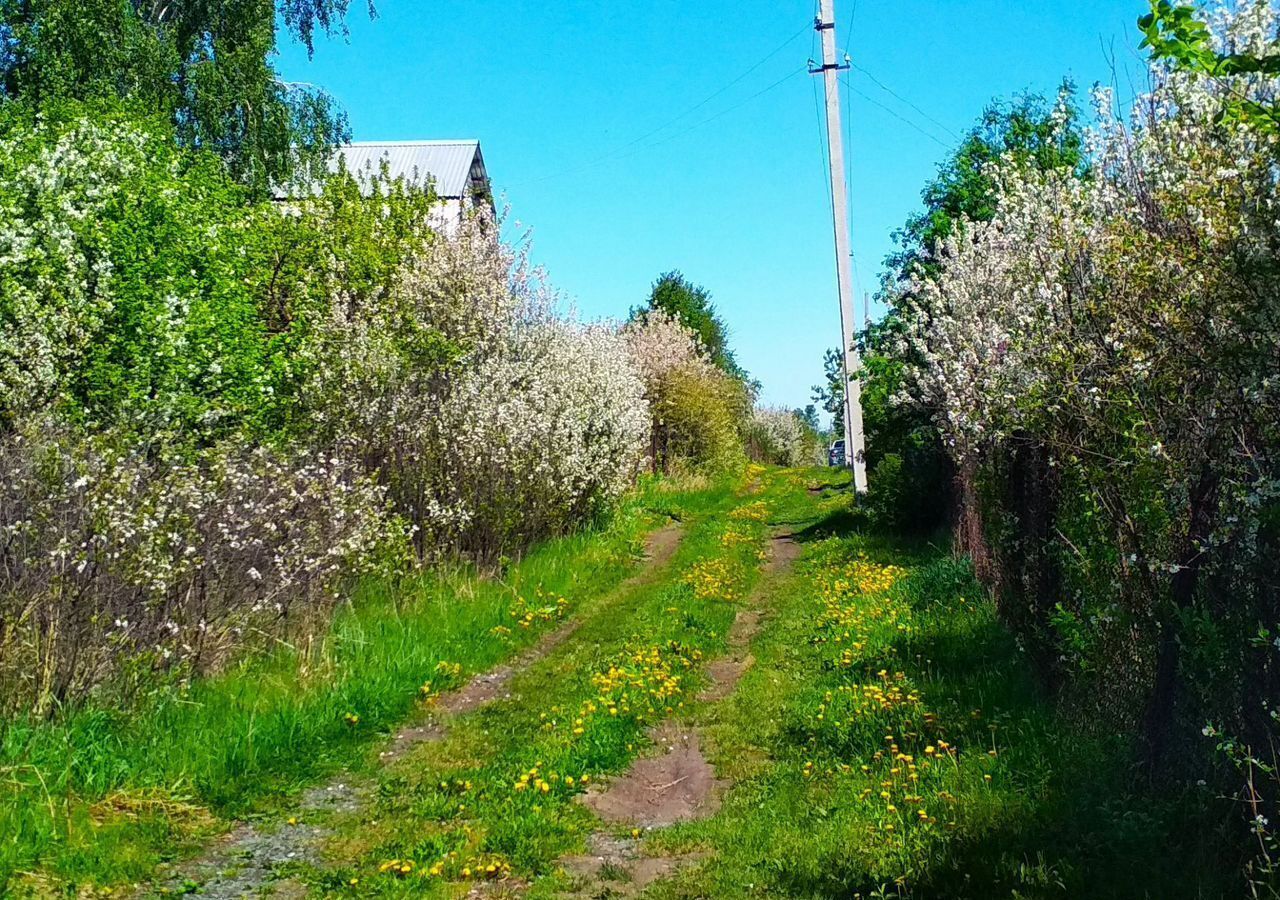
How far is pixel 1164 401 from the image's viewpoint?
4875mm

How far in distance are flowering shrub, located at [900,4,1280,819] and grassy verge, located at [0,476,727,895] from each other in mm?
4862

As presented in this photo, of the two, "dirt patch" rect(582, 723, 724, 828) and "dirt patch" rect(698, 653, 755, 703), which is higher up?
"dirt patch" rect(698, 653, 755, 703)

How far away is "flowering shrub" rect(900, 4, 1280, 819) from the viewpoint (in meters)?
4.01

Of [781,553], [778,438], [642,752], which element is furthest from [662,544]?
[778,438]

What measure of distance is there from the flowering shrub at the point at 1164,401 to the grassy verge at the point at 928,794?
0.40 m

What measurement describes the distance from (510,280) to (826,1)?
9.55 meters

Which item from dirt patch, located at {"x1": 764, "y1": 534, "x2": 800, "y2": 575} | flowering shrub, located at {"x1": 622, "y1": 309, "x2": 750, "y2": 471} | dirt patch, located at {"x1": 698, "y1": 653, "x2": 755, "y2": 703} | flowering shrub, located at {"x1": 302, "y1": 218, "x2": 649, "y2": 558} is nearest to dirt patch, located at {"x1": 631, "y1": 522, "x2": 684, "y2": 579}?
flowering shrub, located at {"x1": 302, "y1": 218, "x2": 649, "y2": 558}

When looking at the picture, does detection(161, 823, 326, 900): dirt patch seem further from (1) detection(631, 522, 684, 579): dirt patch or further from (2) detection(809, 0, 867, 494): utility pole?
(2) detection(809, 0, 867, 494): utility pole

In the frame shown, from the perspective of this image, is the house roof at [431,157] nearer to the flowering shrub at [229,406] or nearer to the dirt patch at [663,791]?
the flowering shrub at [229,406]

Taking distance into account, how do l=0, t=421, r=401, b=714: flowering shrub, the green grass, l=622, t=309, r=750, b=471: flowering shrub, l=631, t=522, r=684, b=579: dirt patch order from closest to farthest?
the green grass → l=0, t=421, r=401, b=714: flowering shrub → l=631, t=522, r=684, b=579: dirt patch → l=622, t=309, r=750, b=471: flowering shrub

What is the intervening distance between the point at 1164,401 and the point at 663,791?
3.66m

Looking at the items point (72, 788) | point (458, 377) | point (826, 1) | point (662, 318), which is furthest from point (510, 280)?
point (662, 318)

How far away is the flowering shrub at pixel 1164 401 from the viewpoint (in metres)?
4.01

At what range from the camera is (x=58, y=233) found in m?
9.35
